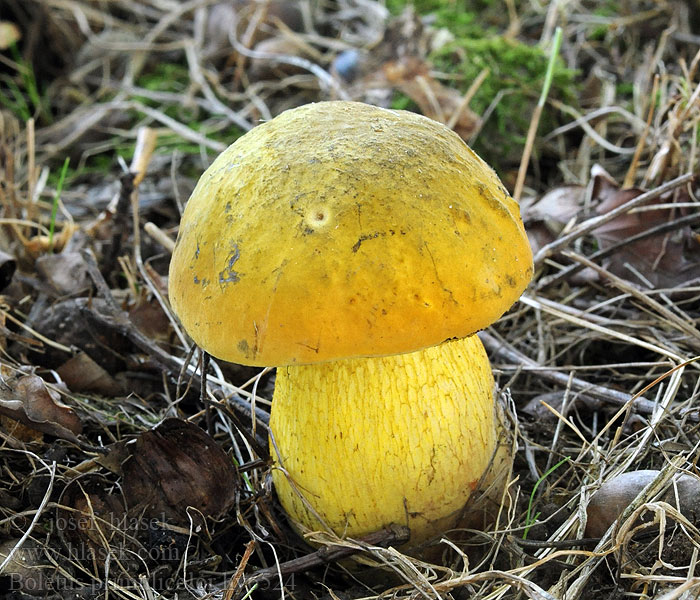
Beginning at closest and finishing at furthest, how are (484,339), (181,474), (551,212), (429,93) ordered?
(181,474)
(484,339)
(551,212)
(429,93)

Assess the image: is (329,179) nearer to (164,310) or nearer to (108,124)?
(164,310)

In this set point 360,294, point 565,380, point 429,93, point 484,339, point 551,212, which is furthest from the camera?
point 429,93

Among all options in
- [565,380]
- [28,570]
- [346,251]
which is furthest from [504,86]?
[28,570]

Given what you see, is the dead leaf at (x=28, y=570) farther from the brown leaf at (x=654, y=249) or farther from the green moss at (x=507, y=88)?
the green moss at (x=507, y=88)

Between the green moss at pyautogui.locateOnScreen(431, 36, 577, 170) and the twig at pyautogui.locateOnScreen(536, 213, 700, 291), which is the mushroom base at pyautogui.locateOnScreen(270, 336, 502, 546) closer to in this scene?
the twig at pyautogui.locateOnScreen(536, 213, 700, 291)

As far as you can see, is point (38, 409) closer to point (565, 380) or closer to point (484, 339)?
point (484, 339)

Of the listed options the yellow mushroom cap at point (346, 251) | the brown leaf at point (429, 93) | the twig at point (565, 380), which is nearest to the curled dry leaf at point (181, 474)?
the yellow mushroom cap at point (346, 251)
